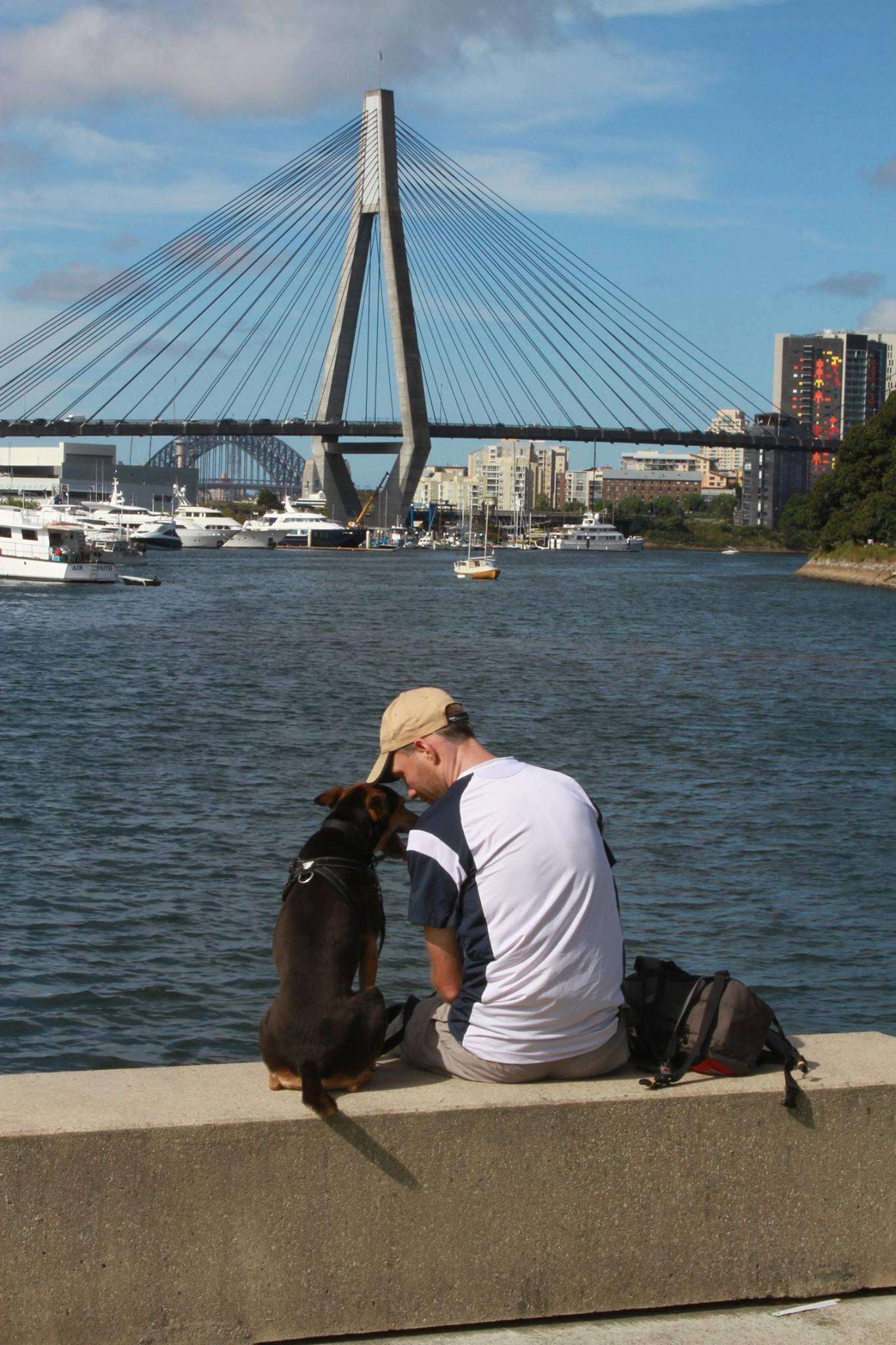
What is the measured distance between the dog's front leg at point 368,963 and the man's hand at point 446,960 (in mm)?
112

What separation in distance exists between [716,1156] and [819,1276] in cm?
35

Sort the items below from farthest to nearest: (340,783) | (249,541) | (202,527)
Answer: (249,541) → (202,527) → (340,783)

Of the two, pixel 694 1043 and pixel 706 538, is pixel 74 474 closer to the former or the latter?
pixel 706 538

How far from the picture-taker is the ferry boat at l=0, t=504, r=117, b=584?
161 feet

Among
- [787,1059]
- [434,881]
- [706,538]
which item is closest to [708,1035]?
[787,1059]

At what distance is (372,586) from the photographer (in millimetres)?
57281

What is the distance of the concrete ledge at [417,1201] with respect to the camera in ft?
9.36

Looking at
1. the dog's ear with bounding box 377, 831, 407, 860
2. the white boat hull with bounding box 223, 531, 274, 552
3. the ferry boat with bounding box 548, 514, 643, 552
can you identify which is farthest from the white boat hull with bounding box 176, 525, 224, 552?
the dog's ear with bounding box 377, 831, 407, 860

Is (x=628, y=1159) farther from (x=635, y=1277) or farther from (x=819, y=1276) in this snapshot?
(x=819, y=1276)

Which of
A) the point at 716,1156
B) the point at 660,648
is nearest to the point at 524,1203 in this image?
the point at 716,1156

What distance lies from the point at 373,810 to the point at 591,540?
434ft

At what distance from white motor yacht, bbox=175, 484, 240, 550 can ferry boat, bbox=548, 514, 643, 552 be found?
35.0 meters

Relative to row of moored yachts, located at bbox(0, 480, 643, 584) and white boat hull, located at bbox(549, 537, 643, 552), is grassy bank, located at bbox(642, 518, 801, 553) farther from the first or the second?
white boat hull, located at bbox(549, 537, 643, 552)

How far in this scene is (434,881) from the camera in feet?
10.3
